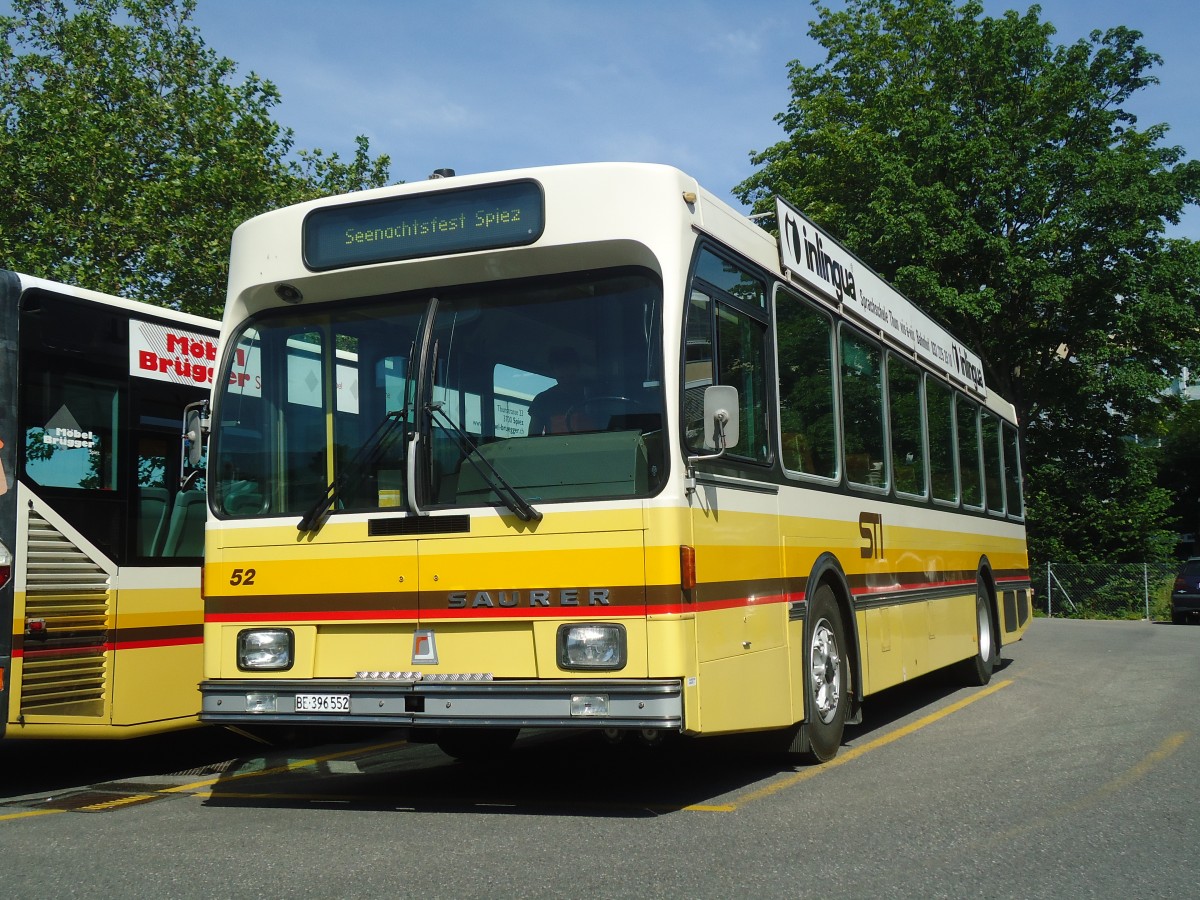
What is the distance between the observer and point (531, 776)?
27.8ft

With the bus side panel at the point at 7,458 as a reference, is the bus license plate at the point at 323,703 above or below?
below

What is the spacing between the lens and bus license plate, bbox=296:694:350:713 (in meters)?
6.75

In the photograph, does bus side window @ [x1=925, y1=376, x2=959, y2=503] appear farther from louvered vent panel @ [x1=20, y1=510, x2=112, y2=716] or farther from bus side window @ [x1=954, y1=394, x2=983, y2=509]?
louvered vent panel @ [x1=20, y1=510, x2=112, y2=716]

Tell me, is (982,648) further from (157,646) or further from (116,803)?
(116,803)

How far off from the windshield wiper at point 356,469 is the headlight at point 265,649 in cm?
58

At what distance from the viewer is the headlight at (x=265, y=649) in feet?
23.1

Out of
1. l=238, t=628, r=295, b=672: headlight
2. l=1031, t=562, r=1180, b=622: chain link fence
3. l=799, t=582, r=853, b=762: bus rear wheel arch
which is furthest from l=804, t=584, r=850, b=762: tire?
l=1031, t=562, r=1180, b=622: chain link fence

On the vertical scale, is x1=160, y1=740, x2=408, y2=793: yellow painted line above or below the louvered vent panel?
below

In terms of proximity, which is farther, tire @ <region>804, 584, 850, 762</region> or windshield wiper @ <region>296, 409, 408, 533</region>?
tire @ <region>804, 584, 850, 762</region>

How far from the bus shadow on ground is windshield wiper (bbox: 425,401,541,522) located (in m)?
1.62

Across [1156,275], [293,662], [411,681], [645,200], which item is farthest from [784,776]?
[1156,275]

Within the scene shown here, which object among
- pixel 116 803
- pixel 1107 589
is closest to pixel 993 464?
pixel 116 803

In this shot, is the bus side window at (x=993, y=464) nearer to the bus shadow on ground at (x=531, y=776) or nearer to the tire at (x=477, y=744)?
the bus shadow on ground at (x=531, y=776)

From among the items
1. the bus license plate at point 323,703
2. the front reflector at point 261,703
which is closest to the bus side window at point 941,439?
the bus license plate at point 323,703
